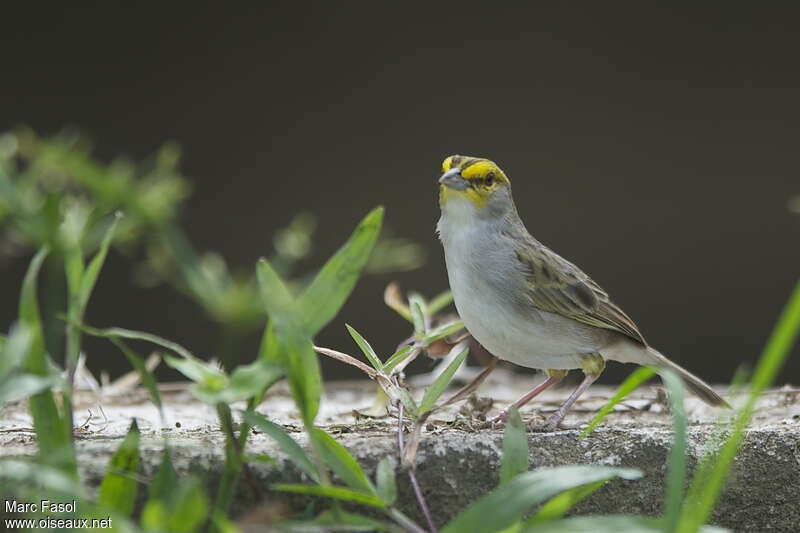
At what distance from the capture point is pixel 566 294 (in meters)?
3.21

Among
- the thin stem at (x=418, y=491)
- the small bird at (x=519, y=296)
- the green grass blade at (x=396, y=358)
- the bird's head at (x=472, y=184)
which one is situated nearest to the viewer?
the thin stem at (x=418, y=491)

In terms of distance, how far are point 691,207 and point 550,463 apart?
6.36 m

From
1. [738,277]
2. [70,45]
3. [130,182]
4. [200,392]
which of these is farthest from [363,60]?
[200,392]

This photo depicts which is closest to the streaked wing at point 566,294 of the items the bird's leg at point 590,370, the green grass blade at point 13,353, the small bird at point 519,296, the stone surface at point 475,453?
the small bird at point 519,296

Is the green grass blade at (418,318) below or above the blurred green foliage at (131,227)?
below

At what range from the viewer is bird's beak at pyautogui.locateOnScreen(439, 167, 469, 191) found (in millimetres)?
3217

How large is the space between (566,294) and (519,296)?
200 mm

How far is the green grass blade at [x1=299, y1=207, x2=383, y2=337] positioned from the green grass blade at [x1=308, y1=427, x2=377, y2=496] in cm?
20

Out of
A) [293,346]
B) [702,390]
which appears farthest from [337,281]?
[702,390]

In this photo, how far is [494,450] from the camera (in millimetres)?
2180

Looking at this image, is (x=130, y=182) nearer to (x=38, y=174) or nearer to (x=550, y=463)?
(x=38, y=174)

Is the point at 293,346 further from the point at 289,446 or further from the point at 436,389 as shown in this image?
the point at 436,389

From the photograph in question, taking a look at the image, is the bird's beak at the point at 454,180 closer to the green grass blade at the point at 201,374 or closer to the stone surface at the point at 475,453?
the stone surface at the point at 475,453

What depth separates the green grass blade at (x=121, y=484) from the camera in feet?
6.05
